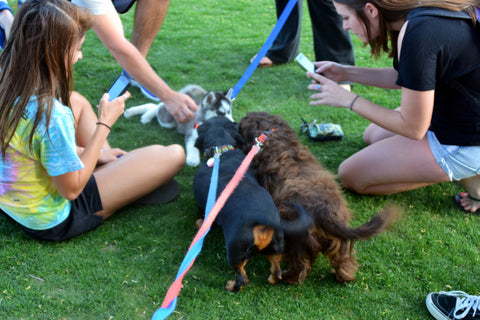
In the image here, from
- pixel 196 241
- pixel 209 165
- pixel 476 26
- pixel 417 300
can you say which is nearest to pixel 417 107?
pixel 476 26

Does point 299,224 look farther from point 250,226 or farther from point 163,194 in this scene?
point 163,194

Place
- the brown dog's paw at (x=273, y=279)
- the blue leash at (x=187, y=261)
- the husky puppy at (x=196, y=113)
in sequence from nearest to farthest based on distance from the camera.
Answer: the blue leash at (x=187, y=261) < the brown dog's paw at (x=273, y=279) < the husky puppy at (x=196, y=113)

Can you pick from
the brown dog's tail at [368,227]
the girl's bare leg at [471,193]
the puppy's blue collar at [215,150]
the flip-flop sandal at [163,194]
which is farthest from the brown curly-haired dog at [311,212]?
the girl's bare leg at [471,193]

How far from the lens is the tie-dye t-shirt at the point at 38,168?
2496 millimetres

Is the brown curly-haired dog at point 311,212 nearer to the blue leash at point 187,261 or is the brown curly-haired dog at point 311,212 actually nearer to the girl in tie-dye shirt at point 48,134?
the blue leash at point 187,261

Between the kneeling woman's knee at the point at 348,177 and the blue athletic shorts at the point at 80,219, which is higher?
the blue athletic shorts at the point at 80,219

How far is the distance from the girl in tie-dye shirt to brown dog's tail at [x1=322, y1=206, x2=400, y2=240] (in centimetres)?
169

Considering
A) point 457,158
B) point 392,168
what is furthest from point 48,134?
point 457,158

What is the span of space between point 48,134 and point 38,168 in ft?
1.40

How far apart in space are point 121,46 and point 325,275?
2.42 m

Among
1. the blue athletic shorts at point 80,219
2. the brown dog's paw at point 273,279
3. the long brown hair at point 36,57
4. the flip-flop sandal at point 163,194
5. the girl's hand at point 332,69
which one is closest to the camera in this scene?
the long brown hair at point 36,57

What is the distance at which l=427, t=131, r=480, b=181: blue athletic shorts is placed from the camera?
3090 millimetres

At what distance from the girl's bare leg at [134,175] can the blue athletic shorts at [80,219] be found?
56mm

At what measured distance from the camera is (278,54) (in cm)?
615
